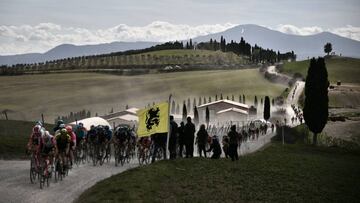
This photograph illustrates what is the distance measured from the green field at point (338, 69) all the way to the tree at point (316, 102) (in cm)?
10239

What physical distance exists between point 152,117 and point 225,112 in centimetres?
8710

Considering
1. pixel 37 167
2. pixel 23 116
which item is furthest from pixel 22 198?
pixel 23 116

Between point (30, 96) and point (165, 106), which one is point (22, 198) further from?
point (30, 96)

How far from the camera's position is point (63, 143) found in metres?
22.3

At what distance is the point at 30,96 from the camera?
4786 inches

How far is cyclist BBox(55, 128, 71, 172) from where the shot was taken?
2222cm

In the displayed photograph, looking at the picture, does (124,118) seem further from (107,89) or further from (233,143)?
(107,89)

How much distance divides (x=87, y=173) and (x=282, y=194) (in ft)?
30.8

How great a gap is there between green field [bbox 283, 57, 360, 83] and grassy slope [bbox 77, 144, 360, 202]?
14144 centimetres

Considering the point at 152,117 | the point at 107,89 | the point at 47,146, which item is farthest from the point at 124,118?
the point at 107,89

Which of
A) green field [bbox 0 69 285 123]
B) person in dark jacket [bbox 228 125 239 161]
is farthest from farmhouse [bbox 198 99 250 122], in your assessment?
person in dark jacket [bbox 228 125 239 161]

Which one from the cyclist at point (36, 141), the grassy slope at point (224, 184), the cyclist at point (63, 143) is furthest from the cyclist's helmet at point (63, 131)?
the grassy slope at point (224, 184)

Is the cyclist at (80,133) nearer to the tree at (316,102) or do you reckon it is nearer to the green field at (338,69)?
the tree at (316,102)

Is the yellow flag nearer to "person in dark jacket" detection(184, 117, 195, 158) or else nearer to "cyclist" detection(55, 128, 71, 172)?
"person in dark jacket" detection(184, 117, 195, 158)
